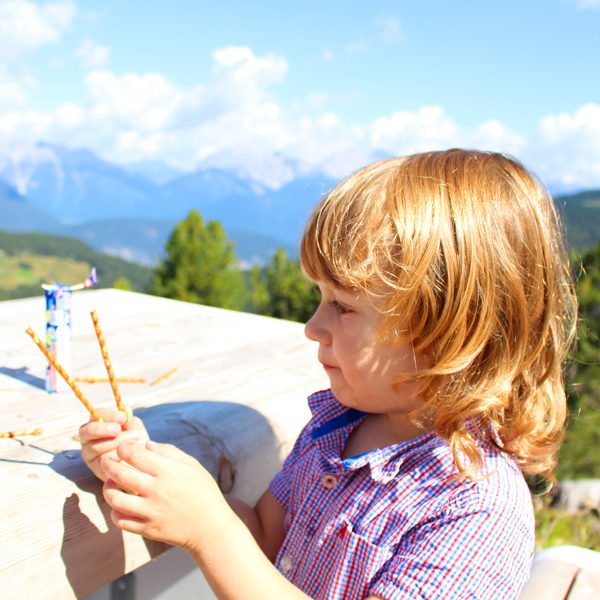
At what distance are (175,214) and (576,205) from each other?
4801 inches

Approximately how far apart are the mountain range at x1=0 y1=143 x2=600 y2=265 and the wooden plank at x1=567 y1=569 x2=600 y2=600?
351ft

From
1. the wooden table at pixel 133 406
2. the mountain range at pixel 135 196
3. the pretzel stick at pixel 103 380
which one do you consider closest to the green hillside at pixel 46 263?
the mountain range at pixel 135 196

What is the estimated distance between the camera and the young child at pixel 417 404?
31.0 inches

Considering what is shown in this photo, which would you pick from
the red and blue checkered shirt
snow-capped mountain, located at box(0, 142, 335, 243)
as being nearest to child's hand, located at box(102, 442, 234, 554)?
the red and blue checkered shirt

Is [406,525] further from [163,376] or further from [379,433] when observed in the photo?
[163,376]

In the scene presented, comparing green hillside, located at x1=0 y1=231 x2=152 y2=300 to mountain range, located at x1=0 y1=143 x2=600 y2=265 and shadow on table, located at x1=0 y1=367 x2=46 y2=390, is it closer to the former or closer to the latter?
mountain range, located at x1=0 y1=143 x2=600 y2=265

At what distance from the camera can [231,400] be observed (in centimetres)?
122

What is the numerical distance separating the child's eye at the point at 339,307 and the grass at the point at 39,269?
66.9 m

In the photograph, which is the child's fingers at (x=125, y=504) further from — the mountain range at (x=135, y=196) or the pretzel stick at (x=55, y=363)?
the mountain range at (x=135, y=196)

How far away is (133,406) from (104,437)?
0.36m

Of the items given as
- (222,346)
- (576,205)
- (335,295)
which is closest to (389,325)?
(335,295)

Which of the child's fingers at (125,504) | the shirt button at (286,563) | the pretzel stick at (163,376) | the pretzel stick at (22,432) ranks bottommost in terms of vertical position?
the shirt button at (286,563)

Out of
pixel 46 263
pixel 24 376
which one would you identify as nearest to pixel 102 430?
pixel 24 376

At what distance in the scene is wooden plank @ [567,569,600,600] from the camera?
105cm
